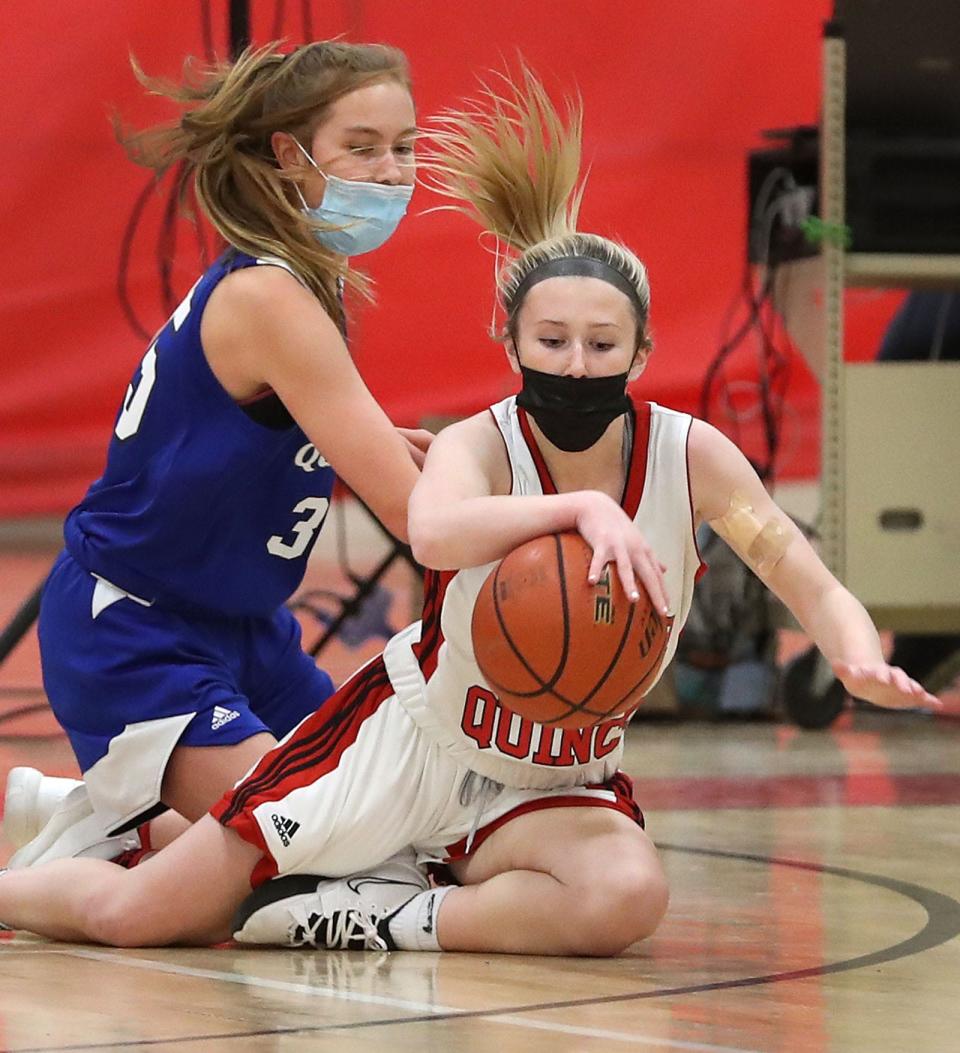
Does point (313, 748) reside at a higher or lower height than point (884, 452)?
higher

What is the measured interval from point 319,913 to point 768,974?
0.54m

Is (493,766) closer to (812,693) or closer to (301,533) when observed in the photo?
(301,533)

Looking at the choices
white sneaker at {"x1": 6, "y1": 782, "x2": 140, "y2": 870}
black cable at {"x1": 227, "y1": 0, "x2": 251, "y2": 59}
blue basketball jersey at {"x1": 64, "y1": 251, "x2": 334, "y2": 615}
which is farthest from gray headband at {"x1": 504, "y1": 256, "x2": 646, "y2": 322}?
black cable at {"x1": 227, "y1": 0, "x2": 251, "y2": 59}

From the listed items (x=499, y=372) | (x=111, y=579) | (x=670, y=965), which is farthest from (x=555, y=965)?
(x=499, y=372)

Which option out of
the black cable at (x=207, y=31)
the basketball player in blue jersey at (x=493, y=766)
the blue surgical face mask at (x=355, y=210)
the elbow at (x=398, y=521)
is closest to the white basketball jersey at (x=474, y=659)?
the basketball player in blue jersey at (x=493, y=766)

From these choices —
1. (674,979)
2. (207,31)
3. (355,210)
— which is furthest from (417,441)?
(207,31)

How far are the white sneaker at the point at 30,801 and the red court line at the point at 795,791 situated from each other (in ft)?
4.00

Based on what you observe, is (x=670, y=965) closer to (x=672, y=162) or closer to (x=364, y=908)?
(x=364, y=908)

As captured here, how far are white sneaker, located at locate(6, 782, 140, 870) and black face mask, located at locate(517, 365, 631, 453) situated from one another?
87 centimetres

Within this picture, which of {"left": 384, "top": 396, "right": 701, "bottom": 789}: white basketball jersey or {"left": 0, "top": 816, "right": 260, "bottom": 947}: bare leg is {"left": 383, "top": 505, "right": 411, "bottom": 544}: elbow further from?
{"left": 0, "top": 816, "right": 260, "bottom": 947}: bare leg

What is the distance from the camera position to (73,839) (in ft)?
9.09

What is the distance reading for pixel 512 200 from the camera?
105 inches

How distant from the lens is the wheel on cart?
5.10 m

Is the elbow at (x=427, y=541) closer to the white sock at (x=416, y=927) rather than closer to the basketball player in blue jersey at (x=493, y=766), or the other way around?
the basketball player in blue jersey at (x=493, y=766)
